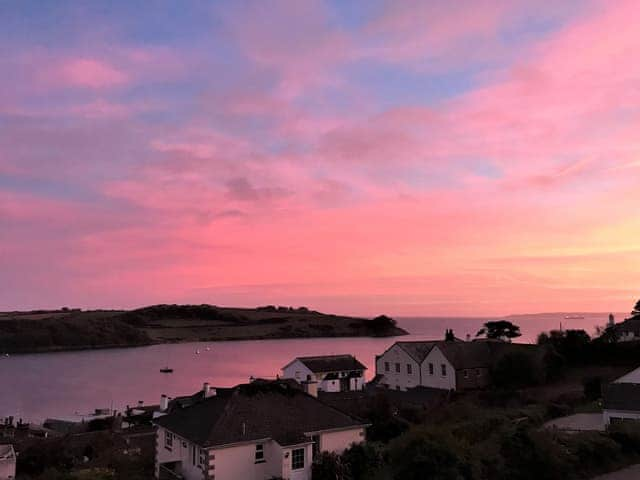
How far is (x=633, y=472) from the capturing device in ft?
74.9

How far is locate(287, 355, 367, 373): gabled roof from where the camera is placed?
67.3m

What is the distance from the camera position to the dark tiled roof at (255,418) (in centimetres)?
2267

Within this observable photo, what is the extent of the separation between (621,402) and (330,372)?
128 ft

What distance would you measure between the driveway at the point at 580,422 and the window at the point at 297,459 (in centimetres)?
1588

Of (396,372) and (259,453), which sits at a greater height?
(396,372)

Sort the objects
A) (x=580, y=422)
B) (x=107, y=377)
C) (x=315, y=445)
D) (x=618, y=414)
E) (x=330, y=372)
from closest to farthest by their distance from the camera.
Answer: (x=315, y=445)
(x=618, y=414)
(x=580, y=422)
(x=330, y=372)
(x=107, y=377)

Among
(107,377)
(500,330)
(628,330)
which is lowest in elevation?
(107,377)

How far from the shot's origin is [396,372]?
59.4 metres

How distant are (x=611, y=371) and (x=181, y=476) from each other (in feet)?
149

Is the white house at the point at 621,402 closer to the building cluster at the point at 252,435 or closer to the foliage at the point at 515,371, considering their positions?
the building cluster at the point at 252,435

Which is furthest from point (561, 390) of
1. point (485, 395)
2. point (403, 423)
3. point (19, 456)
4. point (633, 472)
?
point (19, 456)

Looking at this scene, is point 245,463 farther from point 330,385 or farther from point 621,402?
point 330,385

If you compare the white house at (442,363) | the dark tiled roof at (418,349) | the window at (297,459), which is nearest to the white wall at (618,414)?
the window at (297,459)

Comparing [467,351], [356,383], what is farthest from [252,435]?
[356,383]
